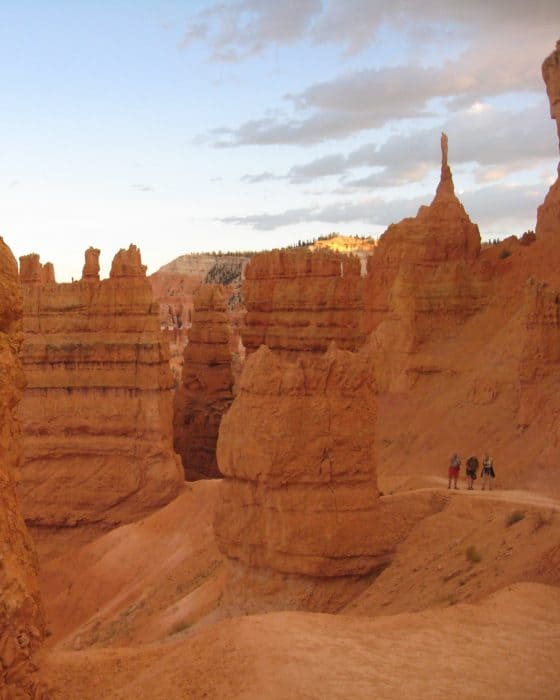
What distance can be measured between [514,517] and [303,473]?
342 cm

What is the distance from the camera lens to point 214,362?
36250mm

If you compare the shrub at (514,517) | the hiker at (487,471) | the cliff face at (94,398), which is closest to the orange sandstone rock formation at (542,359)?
the hiker at (487,471)

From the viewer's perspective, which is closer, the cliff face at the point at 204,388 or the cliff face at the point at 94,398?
the cliff face at the point at 94,398

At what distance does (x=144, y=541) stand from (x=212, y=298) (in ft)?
40.1

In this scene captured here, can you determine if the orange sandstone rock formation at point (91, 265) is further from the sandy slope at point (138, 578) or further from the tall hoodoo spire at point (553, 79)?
the tall hoodoo spire at point (553, 79)

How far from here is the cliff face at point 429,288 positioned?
3550 centimetres

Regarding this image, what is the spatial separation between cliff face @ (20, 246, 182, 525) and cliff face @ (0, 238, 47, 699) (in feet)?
56.6

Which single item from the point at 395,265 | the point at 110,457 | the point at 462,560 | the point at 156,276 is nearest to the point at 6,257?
the point at 462,560

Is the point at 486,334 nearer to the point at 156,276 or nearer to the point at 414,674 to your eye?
the point at 414,674

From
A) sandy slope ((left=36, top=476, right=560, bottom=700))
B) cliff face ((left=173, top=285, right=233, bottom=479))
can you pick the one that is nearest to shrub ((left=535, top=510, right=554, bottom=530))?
sandy slope ((left=36, top=476, right=560, bottom=700))

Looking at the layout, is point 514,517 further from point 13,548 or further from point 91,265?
point 91,265

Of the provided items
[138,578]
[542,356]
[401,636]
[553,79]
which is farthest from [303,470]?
[553,79]

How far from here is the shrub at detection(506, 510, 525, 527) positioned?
16.7 m

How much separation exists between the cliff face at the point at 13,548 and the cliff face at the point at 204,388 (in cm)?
2432
